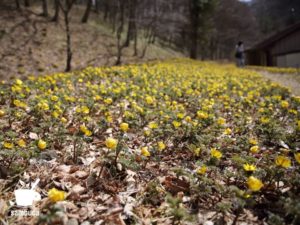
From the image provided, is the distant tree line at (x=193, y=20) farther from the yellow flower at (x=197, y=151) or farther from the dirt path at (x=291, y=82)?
the yellow flower at (x=197, y=151)

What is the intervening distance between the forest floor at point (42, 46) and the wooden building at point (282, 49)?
61.3ft

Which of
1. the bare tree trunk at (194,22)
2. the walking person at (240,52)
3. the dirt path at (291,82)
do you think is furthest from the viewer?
the bare tree trunk at (194,22)

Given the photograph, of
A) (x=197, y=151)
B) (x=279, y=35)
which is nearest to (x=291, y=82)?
(x=197, y=151)

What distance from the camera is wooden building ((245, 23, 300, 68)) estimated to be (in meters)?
30.8

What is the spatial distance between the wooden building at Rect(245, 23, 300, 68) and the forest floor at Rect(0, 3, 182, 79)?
18699mm

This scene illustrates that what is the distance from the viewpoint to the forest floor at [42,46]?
1505cm

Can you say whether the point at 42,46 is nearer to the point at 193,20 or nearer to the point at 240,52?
the point at 240,52

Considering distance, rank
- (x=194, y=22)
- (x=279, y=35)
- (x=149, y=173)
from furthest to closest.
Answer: (x=194, y=22)
(x=279, y=35)
(x=149, y=173)

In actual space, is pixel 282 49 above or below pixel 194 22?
below

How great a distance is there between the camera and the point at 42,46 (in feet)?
60.4

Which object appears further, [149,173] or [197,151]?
[197,151]

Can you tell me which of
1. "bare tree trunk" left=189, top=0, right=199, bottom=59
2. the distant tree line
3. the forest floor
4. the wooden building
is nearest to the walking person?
the distant tree line

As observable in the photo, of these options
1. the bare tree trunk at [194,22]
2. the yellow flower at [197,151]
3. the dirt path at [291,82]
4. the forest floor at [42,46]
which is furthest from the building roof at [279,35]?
the yellow flower at [197,151]

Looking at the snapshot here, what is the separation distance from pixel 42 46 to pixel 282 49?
2777cm
